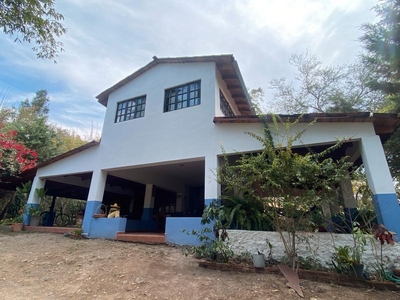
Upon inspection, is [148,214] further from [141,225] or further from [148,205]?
[141,225]

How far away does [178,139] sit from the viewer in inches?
280

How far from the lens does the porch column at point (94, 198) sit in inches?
310

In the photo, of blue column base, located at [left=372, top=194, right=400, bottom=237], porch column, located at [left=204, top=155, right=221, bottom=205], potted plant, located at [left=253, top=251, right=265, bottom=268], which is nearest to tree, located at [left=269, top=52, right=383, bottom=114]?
blue column base, located at [left=372, top=194, right=400, bottom=237]

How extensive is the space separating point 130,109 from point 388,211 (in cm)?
896

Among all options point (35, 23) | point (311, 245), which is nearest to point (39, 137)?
point (35, 23)

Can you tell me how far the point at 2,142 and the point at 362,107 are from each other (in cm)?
2026

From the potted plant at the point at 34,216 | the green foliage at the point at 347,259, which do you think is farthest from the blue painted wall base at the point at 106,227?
the green foliage at the point at 347,259

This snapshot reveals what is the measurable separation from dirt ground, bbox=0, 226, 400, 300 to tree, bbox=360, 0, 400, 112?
7.60 m

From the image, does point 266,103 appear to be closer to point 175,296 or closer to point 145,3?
point 145,3

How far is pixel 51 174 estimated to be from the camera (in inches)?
380

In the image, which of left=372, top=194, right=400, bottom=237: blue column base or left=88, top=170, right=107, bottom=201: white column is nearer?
left=372, top=194, right=400, bottom=237: blue column base

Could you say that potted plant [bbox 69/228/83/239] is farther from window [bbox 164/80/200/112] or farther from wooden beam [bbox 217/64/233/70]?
wooden beam [bbox 217/64/233/70]

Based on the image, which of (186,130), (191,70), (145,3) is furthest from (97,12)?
(186,130)

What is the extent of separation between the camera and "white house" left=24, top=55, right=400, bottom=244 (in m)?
4.88
